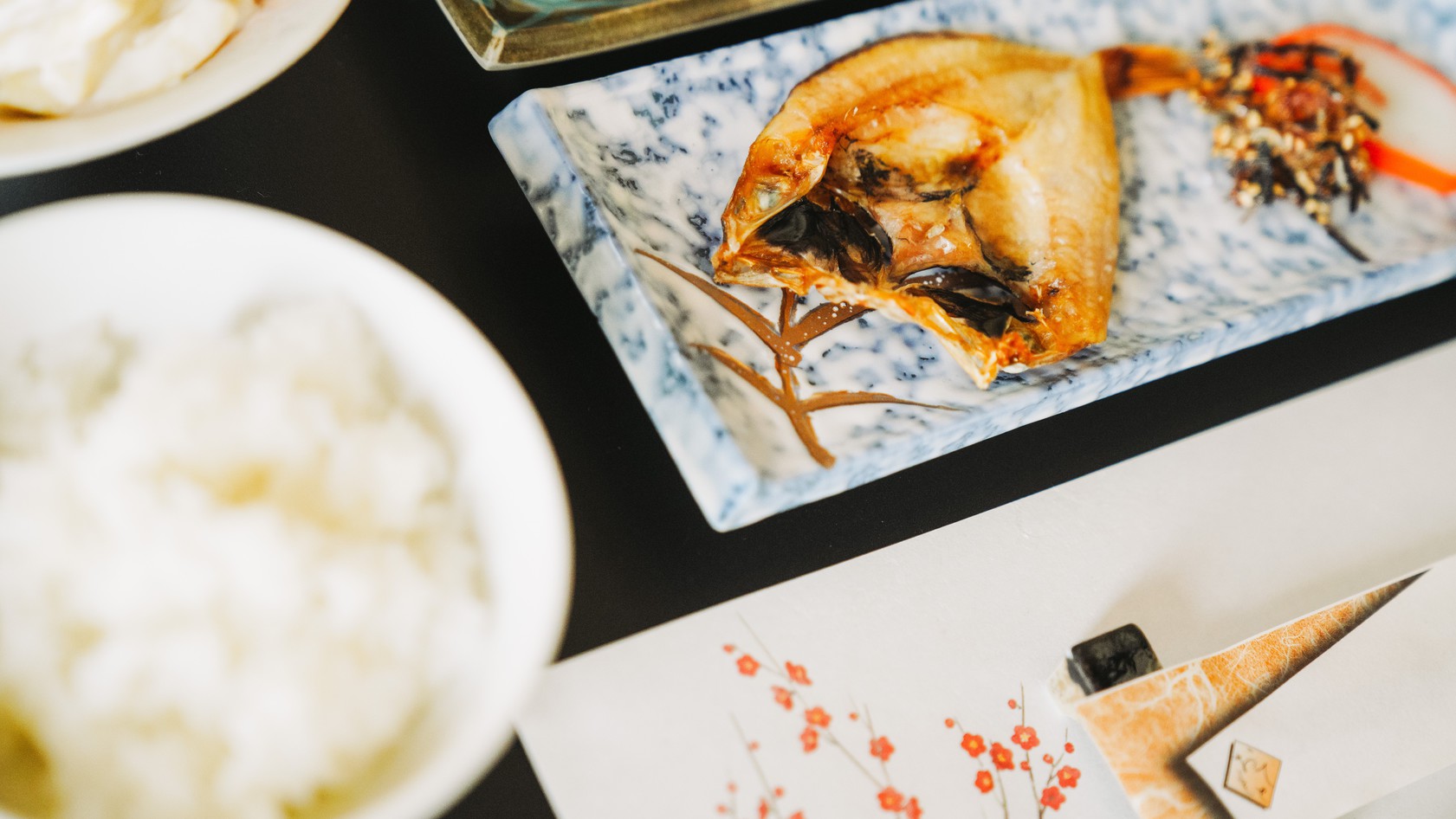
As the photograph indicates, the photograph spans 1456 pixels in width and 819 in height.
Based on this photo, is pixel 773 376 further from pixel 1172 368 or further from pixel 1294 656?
pixel 1294 656

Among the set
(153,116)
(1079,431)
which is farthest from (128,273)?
(1079,431)

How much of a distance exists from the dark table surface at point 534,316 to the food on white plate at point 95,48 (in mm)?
142

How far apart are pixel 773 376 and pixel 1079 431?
34cm

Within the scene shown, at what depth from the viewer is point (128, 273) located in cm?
57

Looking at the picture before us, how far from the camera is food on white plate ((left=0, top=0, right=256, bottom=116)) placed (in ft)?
2.15

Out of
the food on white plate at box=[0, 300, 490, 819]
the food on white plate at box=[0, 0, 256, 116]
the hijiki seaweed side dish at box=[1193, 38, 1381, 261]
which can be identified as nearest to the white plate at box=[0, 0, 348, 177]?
the food on white plate at box=[0, 0, 256, 116]

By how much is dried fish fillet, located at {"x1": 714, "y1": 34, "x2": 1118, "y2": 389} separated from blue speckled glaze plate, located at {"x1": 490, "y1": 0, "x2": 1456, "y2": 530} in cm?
5

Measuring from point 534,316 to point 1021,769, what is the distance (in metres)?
0.60

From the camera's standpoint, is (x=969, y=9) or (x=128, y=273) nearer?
(x=128, y=273)

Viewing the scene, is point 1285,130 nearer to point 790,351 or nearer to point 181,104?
point 790,351

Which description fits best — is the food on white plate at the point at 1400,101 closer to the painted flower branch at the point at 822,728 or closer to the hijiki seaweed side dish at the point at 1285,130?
the hijiki seaweed side dish at the point at 1285,130

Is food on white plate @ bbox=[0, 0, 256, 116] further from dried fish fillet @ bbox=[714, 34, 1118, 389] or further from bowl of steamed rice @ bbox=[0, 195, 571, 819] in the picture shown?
dried fish fillet @ bbox=[714, 34, 1118, 389]

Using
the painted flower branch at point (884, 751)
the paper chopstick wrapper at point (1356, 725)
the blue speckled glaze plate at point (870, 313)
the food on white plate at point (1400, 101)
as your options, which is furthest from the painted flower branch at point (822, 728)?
the food on white plate at point (1400, 101)

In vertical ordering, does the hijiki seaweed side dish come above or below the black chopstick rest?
above
